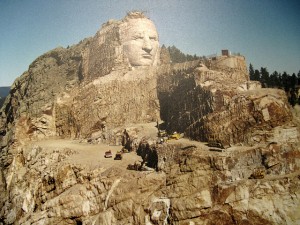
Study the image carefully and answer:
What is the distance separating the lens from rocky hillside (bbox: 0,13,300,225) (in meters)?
26.5

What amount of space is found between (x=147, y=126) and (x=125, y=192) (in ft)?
50.6

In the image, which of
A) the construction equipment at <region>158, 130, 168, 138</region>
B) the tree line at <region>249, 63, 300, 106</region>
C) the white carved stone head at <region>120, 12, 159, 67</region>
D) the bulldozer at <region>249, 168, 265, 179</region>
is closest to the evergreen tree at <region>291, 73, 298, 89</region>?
the tree line at <region>249, 63, 300, 106</region>

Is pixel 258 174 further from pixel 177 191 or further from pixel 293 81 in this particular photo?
pixel 293 81

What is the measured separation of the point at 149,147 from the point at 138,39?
71.8 ft

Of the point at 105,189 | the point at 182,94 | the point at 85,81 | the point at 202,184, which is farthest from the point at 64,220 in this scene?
the point at 85,81

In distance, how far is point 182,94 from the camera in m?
39.8

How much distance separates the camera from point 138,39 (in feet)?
159

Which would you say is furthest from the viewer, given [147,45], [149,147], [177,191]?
[147,45]

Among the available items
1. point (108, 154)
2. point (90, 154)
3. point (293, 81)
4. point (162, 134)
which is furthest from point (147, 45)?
point (293, 81)

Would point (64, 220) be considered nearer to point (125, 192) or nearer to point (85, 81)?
point (125, 192)

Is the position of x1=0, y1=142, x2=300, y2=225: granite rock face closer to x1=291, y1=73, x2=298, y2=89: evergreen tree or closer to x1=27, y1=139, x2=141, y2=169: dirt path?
x1=27, y1=139, x2=141, y2=169: dirt path

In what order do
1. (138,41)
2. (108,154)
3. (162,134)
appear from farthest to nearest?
(138,41)
(162,134)
(108,154)

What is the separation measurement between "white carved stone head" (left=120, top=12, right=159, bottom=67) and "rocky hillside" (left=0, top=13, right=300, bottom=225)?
8.6 inches

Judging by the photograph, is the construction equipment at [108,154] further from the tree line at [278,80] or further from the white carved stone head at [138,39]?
the tree line at [278,80]
